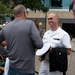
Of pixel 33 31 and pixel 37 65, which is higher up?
pixel 33 31

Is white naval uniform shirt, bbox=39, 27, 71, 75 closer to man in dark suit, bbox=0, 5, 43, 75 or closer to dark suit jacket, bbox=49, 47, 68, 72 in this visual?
dark suit jacket, bbox=49, 47, 68, 72

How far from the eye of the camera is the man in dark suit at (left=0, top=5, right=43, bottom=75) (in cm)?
442

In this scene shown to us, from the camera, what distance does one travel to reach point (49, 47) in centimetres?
515

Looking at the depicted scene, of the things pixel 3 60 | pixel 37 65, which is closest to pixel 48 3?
pixel 37 65

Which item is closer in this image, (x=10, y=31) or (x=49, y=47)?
(x=10, y=31)

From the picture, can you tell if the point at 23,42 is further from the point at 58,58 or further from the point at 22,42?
the point at 58,58

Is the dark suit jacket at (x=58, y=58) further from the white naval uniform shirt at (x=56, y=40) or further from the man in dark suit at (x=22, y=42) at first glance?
the man in dark suit at (x=22, y=42)

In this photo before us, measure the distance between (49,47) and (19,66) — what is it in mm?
815

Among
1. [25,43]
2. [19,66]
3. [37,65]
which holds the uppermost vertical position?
[25,43]

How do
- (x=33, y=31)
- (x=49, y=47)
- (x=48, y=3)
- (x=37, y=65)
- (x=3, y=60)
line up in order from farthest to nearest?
(x=48, y=3)
(x=37, y=65)
(x=3, y=60)
(x=49, y=47)
(x=33, y=31)

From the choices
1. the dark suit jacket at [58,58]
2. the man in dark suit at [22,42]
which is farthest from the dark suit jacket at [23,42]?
the dark suit jacket at [58,58]

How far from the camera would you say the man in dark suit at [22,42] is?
4422mm

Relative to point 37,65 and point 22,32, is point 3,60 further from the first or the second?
point 37,65

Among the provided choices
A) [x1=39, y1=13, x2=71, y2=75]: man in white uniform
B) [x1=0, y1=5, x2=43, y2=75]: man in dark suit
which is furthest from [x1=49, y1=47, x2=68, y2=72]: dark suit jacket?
[x1=0, y1=5, x2=43, y2=75]: man in dark suit
